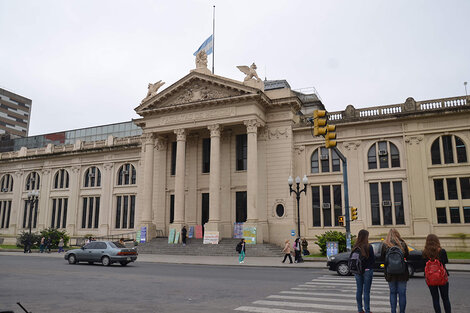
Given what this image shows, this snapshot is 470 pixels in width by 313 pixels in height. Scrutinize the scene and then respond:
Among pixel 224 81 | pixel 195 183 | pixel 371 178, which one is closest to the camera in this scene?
pixel 371 178

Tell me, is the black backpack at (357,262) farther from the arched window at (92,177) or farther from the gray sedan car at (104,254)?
the arched window at (92,177)

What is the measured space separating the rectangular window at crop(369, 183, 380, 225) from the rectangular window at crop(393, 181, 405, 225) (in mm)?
1401

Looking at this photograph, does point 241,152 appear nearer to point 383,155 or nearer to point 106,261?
point 383,155

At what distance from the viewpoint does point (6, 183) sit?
56375 millimetres

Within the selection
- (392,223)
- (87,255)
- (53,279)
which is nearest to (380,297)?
(53,279)

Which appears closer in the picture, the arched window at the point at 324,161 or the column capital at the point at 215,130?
the arched window at the point at 324,161

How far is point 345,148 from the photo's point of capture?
117 ft

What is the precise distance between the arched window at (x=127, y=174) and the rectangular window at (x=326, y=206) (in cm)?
Answer: 2231

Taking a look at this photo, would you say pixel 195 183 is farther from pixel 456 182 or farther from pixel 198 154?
pixel 456 182

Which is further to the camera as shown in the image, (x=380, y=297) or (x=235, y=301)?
(x=380, y=297)

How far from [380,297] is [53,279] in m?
11.9

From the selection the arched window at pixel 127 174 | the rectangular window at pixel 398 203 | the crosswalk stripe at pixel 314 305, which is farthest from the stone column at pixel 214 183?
the crosswalk stripe at pixel 314 305

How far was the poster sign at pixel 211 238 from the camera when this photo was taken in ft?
112

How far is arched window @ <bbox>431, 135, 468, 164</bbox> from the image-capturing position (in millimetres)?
31953
